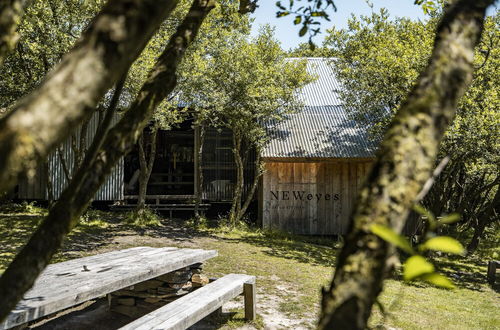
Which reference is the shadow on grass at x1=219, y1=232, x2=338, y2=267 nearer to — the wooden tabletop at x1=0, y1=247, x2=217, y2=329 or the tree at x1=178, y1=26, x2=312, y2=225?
the tree at x1=178, y1=26, x2=312, y2=225

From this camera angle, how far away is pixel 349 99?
16.3m

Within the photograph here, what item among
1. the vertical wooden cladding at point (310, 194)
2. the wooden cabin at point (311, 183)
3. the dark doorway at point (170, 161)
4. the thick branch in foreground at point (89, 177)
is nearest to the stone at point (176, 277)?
the thick branch in foreground at point (89, 177)

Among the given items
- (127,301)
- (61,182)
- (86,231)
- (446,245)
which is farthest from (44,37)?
(446,245)

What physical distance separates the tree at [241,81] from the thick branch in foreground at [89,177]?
13198 millimetres

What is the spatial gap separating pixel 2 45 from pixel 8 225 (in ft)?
46.0

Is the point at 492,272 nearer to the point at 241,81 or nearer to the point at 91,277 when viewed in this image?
the point at 241,81

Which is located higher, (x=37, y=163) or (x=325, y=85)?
(x=325, y=85)

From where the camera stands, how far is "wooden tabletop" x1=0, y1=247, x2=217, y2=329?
4434mm

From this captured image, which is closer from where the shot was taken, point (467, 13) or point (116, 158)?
point (467, 13)

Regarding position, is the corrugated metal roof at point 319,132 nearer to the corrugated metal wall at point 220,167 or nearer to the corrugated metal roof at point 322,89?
the corrugated metal roof at point 322,89

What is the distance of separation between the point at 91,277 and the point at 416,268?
5159mm

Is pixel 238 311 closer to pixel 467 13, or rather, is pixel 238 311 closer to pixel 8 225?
pixel 467 13

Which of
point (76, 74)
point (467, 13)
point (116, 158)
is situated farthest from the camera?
point (116, 158)

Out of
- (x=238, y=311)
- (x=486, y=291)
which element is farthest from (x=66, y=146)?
(x=486, y=291)
